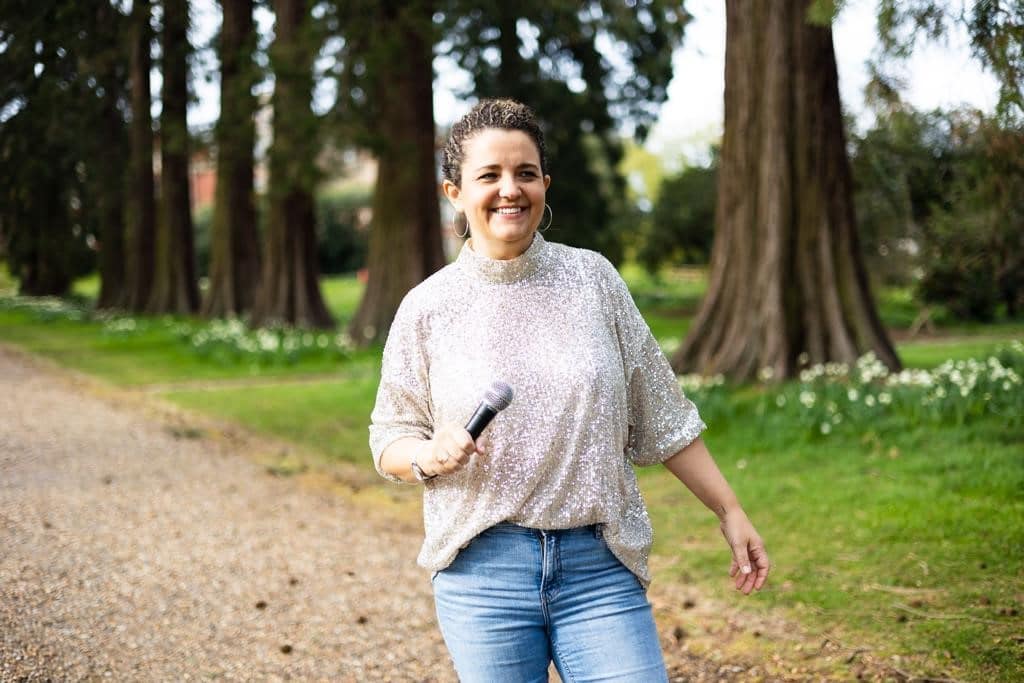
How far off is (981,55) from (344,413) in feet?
22.3

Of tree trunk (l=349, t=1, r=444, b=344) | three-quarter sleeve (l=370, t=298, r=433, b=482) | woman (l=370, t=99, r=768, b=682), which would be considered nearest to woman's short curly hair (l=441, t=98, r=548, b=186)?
woman (l=370, t=99, r=768, b=682)

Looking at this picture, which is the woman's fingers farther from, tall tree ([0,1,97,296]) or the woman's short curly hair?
tall tree ([0,1,97,296])

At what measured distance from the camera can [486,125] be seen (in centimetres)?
237

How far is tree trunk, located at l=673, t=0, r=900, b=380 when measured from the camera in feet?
28.6

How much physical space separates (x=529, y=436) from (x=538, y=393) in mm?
92

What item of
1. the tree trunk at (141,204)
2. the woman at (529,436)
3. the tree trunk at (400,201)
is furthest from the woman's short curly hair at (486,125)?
the tree trunk at (141,204)

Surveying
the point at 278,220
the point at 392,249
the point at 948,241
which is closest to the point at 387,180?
the point at 392,249

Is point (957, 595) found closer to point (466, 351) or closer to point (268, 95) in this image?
point (466, 351)

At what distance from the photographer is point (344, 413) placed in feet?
33.4

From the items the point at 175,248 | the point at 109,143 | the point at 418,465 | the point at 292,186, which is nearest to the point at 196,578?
the point at 418,465

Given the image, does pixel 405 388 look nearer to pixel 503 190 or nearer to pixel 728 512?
pixel 503 190

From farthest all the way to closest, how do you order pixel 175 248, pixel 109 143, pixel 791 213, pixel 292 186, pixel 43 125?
pixel 175 248 < pixel 109 143 < pixel 292 186 < pixel 791 213 < pixel 43 125

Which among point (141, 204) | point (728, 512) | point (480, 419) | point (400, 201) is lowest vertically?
point (728, 512)

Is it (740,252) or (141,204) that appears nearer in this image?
(740,252)
